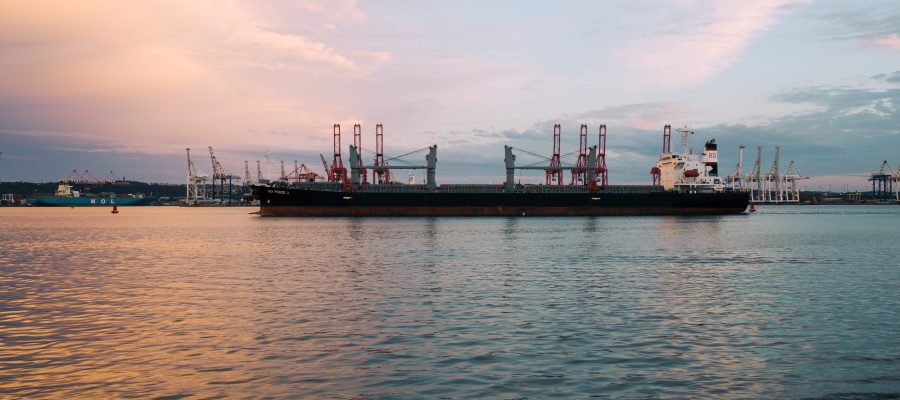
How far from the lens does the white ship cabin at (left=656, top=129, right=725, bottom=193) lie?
366ft

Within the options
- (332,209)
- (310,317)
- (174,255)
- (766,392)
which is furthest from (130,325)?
(332,209)

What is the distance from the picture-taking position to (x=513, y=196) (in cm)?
10388

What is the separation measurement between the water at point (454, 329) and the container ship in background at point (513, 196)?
218 feet

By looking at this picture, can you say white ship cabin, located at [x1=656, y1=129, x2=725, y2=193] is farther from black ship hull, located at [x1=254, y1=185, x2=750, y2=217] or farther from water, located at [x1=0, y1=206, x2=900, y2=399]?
water, located at [x1=0, y1=206, x2=900, y2=399]

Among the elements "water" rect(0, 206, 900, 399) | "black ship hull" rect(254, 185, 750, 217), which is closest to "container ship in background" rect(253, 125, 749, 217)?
"black ship hull" rect(254, 185, 750, 217)

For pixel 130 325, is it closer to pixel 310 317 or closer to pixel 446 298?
pixel 310 317

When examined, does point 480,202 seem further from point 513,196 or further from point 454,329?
point 454,329

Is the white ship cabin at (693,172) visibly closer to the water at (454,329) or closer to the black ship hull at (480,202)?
the black ship hull at (480,202)

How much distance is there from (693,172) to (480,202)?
34272 millimetres

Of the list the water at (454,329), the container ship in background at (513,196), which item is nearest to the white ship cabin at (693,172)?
the container ship in background at (513,196)

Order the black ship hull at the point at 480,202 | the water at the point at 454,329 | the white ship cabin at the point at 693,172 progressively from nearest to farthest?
the water at the point at 454,329, the black ship hull at the point at 480,202, the white ship cabin at the point at 693,172

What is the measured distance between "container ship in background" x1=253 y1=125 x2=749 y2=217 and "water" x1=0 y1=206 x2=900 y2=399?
66.5m

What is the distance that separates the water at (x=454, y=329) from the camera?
1180cm

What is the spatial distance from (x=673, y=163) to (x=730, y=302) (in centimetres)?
9714
